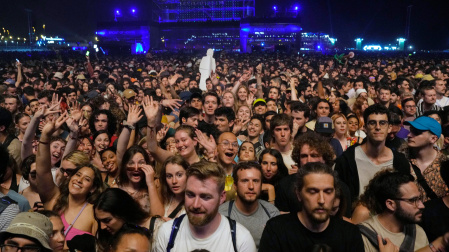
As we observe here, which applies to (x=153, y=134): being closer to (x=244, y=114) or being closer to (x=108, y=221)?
(x=108, y=221)

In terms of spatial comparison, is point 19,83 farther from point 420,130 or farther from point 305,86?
point 420,130

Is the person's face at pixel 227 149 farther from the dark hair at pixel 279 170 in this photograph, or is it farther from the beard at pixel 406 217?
the beard at pixel 406 217

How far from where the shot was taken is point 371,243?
326 cm

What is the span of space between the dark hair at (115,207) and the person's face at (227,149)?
1.66 m

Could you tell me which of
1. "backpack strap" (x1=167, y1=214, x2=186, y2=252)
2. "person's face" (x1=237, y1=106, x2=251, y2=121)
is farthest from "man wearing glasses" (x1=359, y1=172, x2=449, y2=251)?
"person's face" (x1=237, y1=106, x2=251, y2=121)

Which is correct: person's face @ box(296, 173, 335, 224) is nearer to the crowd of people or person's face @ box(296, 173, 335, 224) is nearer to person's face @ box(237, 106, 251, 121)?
the crowd of people

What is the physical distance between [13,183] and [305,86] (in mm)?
8862

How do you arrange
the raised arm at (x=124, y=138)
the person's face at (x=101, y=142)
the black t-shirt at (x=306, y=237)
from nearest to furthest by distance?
the black t-shirt at (x=306, y=237) < the raised arm at (x=124, y=138) < the person's face at (x=101, y=142)

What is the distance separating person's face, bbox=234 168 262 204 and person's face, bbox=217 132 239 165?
3.88 ft

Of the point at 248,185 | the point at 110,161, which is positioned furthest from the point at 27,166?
the point at 248,185

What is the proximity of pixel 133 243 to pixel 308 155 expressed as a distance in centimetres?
221

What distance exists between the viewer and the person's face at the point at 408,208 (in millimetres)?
3400

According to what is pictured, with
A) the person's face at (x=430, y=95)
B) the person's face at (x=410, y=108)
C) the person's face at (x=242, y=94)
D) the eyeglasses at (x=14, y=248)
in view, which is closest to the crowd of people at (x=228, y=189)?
the eyeglasses at (x=14, y=248)

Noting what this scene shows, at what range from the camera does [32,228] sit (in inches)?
108
